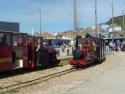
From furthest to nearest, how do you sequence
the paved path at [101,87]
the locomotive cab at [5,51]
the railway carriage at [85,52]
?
the railway carriage at [85,52]
the locomotive cab at [5,51]
the paved path at [101,87]

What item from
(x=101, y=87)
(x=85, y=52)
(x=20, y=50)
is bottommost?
(x=101, y=87)

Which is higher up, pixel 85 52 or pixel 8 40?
pixel 8 40

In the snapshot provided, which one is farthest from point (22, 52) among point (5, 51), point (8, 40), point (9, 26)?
point (9, 26)

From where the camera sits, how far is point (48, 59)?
2978cm

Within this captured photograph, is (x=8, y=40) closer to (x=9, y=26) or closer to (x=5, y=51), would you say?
(x=5, y=51)

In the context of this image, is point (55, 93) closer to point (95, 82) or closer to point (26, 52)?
point (95, 82)

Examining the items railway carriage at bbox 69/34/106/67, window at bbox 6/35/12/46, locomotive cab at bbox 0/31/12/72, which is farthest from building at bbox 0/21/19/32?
locomotive cab at bbox 0/31/12/72

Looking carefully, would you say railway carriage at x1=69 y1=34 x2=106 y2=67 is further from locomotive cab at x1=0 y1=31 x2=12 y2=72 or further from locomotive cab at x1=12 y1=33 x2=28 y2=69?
locomotive cab at x1=0 y1=31 x2=12 y2=72

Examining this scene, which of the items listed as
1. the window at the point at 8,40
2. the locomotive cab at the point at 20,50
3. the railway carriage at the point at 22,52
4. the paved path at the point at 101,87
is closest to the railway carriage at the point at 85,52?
the railway carriage at the point at 22,52

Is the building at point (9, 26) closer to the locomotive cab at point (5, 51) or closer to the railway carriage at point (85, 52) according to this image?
the railway carriage at point (85, 52)

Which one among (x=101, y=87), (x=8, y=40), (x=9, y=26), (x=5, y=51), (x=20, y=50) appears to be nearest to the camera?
(x=101, y=87)

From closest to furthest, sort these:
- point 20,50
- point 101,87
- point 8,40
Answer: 1. point 101,87
2. point 8,40
3. point 20,50

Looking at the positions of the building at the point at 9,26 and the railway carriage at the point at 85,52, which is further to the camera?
Answer: the building at the point at 9,26

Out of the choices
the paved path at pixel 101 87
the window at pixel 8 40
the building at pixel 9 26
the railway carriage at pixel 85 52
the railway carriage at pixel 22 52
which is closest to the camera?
the paved path at pixel 101 87
